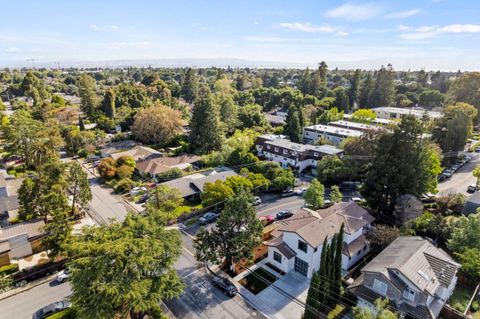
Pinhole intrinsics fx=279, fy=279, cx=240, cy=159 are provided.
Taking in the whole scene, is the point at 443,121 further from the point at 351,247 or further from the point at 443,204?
the point at 351,247

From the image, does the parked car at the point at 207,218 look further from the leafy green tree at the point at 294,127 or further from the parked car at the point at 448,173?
the parked car at the point at 448,173

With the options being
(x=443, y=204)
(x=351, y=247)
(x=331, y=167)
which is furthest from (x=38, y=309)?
(x=443, y=204)

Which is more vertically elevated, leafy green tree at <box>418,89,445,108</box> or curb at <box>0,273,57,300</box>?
leafy green tree at <box>418,89,445,108</box>

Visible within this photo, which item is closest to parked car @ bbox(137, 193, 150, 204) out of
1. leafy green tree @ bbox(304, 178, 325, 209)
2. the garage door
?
leafy green tree @ bbox(304, 178, 325, 209)

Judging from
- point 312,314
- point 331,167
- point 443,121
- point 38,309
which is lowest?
point 38,309

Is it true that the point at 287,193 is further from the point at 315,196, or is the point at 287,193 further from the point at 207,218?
the point at 207,218

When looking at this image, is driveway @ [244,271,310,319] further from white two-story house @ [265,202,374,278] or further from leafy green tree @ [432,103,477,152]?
leafy green tree @ [432,103,477,152]
